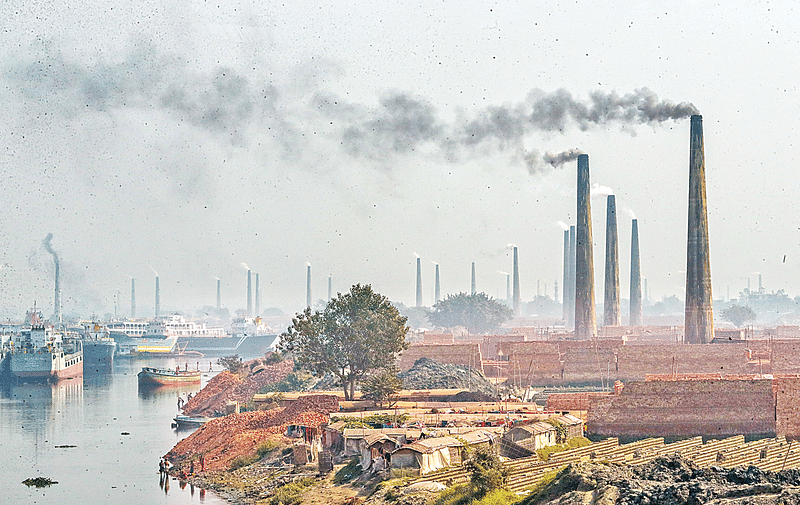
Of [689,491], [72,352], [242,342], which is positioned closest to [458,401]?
[689,491]

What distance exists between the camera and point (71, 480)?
3447 cm

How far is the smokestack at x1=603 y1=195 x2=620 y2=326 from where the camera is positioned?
3140 inches

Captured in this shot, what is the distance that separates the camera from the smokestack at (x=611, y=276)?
3140 inches

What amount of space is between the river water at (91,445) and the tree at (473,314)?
2224 inches

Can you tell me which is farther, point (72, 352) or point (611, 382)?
point (72, 352)

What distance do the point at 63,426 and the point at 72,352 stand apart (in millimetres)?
53854

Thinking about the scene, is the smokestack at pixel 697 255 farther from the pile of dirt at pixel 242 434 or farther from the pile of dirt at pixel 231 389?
the pile of dirt at pixel 231 389

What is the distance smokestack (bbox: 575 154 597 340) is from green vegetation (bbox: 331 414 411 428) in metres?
32.1

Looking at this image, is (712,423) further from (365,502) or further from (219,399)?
(219,399)

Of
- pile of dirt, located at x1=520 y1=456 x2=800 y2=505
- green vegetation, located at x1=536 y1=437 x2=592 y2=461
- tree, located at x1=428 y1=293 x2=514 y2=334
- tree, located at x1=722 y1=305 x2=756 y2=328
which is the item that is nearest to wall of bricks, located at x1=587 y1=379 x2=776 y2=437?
green vegetation, located at x1=536 y1=437 x2=592 y2=461

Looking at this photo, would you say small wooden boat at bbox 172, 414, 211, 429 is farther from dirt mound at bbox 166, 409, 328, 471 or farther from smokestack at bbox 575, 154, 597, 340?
smokestack at bbox 575, 154, 597, 340

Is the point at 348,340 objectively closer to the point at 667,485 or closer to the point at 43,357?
the point at 667,485

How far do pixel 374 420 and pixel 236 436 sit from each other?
21.6 ft

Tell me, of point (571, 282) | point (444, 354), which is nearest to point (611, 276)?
point (444, 354)
